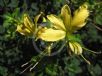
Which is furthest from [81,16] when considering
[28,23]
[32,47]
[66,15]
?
[32,47]

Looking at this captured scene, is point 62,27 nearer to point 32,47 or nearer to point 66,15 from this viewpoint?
point 66,15

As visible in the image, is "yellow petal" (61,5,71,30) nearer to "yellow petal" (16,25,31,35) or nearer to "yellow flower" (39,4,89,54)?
"yellow flower" (39,4,89,54)

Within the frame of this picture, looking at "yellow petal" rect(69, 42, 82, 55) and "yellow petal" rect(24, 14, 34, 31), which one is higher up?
"yellow petal" rect(24, 14, 34, 31)

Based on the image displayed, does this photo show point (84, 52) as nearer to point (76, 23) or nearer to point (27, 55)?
point (27, 55)

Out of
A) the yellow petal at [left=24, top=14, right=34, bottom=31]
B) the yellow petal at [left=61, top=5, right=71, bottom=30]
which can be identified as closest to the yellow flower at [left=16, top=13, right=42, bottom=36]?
the yellow petal at [left=24, top=14, right=34, bottom=31]

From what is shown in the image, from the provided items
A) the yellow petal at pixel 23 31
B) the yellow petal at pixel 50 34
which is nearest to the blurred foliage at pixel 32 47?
the yellow petal at pixel 23 31

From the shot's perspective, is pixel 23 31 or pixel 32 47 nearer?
pixel 23 31

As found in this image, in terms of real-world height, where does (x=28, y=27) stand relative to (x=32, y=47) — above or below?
above
